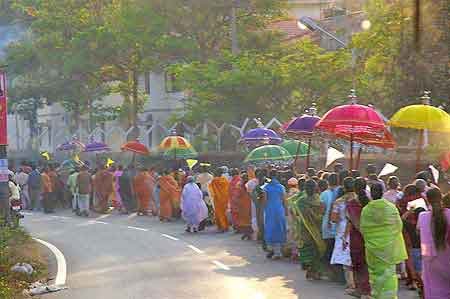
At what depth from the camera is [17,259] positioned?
1708 centimetres

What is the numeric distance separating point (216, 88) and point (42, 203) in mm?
7384

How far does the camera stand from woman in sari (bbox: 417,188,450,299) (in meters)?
9.98

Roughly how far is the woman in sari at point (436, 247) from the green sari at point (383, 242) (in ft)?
4.30

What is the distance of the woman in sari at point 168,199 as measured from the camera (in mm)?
27781

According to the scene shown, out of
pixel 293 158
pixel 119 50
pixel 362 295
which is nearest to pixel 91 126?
pixel 119 50

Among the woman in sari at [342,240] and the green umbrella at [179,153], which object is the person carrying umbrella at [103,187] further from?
the woman in sari at [342,240]

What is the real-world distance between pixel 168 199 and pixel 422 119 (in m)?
13.3

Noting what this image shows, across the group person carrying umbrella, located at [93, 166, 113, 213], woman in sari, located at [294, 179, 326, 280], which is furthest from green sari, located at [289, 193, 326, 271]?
person carrying umbrella, located at [93, 166, 113, 213]

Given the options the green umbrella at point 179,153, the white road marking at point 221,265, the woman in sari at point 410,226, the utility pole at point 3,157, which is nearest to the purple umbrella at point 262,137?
the green umbrella at point 179,153

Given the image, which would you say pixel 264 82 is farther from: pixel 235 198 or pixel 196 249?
pixel 196 249

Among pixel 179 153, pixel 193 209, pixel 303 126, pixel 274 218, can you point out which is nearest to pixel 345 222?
pixel 274 218

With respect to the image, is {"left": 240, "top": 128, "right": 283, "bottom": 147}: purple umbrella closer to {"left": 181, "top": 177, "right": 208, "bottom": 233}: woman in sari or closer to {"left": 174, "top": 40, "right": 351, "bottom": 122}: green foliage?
{"left": 181, "top": 177, "right": 208, "bottom": 233}: woman in sari

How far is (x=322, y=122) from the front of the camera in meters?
16.5

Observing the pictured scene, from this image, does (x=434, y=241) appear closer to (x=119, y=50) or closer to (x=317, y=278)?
(x=317, y=278)
